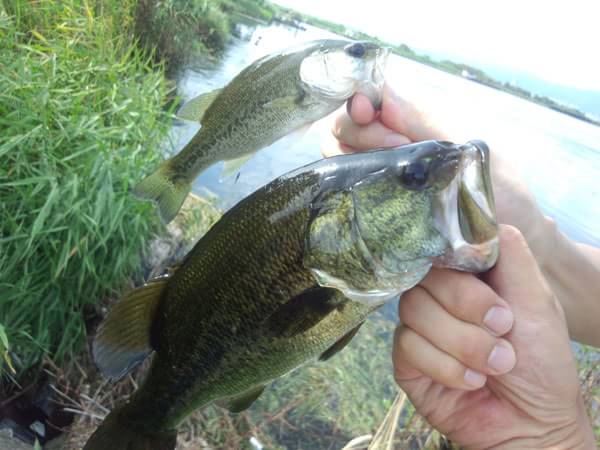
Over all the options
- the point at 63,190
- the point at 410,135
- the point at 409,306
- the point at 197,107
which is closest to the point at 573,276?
the point at 410,135

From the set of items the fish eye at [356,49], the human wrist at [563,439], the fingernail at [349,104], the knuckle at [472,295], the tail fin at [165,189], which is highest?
the fish eye at [356,49]

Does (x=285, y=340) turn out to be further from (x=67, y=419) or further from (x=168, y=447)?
(x=67, y=419)

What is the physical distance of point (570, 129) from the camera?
913 inches

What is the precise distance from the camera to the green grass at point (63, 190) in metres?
2.92

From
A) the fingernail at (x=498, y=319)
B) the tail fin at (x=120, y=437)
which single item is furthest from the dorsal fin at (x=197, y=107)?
the fingernail at (x=498, y=319)

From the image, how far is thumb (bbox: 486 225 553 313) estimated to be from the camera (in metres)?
1.31

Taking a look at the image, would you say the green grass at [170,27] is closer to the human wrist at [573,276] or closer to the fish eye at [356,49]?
the fish eye at [356,49]

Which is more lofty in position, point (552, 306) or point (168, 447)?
point (552, 306)

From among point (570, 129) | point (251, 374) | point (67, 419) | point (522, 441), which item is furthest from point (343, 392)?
point (570, 129)

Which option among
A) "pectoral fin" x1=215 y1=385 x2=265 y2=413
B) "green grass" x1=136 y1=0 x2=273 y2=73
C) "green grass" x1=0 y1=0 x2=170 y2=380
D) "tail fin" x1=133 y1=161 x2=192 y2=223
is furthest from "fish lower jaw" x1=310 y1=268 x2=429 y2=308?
"green grass" x1=136 y1=0 x2=273 y2=73

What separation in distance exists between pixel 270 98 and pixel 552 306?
1.30 metres

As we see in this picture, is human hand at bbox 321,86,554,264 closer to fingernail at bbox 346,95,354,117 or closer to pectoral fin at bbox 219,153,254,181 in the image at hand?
fingernail at bbox 346,95,354,117

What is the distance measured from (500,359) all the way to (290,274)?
65 cm

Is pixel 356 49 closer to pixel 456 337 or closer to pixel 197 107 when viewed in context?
pixel 197 107
